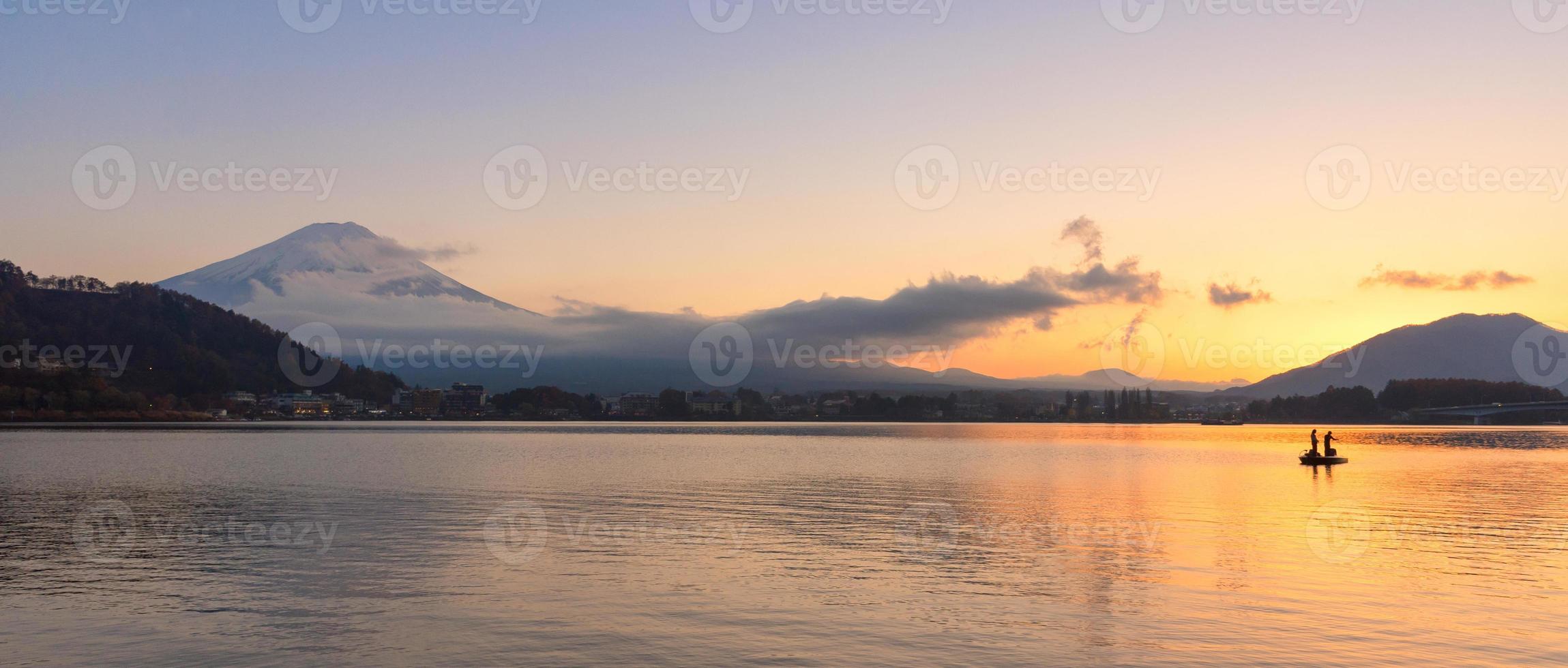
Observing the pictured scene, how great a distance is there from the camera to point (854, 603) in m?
22.8

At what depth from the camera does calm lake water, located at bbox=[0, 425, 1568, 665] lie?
18969 millimetres

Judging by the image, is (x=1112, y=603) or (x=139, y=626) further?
(x=1112, y=603)

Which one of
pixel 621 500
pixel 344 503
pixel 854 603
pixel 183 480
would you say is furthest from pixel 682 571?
pixel 183 480

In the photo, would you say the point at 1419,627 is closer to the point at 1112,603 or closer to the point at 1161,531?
the point at 1112,603

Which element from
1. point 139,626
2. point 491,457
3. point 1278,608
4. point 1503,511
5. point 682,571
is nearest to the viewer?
point 139,626

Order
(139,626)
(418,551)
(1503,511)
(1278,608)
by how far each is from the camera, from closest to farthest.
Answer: (139,626) < (1278,608) < (418,551) < (1503,511)

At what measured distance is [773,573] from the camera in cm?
2670

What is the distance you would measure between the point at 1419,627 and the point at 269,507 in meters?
41.0

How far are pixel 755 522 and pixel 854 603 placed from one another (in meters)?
15.7

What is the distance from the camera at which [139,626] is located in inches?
795

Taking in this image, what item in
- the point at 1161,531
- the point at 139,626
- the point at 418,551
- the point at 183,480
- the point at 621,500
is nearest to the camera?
the point at 139,626

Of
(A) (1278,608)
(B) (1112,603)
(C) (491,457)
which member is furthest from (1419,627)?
(C) (491,457)

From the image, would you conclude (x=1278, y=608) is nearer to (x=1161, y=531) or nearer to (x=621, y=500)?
(x=1161, y=531)

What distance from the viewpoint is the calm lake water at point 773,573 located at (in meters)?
19.0
